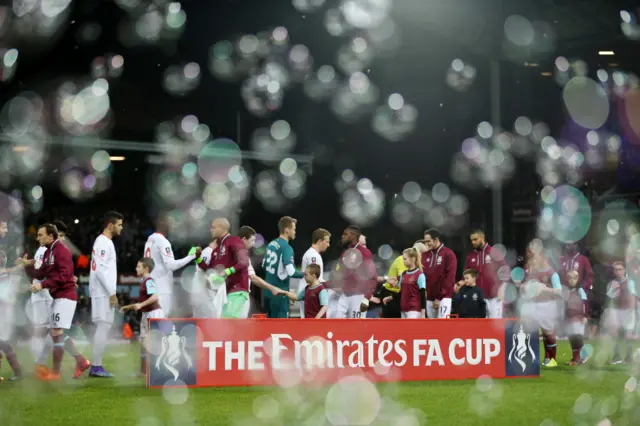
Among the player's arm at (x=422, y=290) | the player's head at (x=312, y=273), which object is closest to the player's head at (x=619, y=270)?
the player's arm at (x=422, y=290)

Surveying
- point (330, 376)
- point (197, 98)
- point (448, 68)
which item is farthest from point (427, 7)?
point (330, 376)

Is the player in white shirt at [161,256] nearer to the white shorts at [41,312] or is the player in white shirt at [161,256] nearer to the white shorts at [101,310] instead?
the white shorts at [101,310]

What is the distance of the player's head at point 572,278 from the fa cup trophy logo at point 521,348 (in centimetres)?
509

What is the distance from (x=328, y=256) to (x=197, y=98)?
631 cm

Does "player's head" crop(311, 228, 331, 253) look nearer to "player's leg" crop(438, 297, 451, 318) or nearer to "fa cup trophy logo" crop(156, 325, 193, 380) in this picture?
"player's leg" crop(438, 297, 451, 318)

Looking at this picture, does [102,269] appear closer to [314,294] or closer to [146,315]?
[146,315]

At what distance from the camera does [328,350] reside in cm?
1077

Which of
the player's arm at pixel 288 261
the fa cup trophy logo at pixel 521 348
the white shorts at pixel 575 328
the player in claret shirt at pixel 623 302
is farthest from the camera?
the player in claret shirt at pixel 623 302

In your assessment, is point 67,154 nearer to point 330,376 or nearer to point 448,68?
point 448,68

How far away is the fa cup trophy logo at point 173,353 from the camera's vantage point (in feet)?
33.2

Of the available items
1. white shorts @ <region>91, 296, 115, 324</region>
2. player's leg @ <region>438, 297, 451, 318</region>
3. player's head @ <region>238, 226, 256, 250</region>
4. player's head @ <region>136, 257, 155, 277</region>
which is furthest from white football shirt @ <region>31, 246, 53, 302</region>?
player's leg @ <region>438, 297, 451, 318</region>

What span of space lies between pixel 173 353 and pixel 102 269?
2644mm

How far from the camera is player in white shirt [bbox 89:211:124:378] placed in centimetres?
1230

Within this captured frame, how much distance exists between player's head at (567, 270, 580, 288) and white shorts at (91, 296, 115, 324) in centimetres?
827
